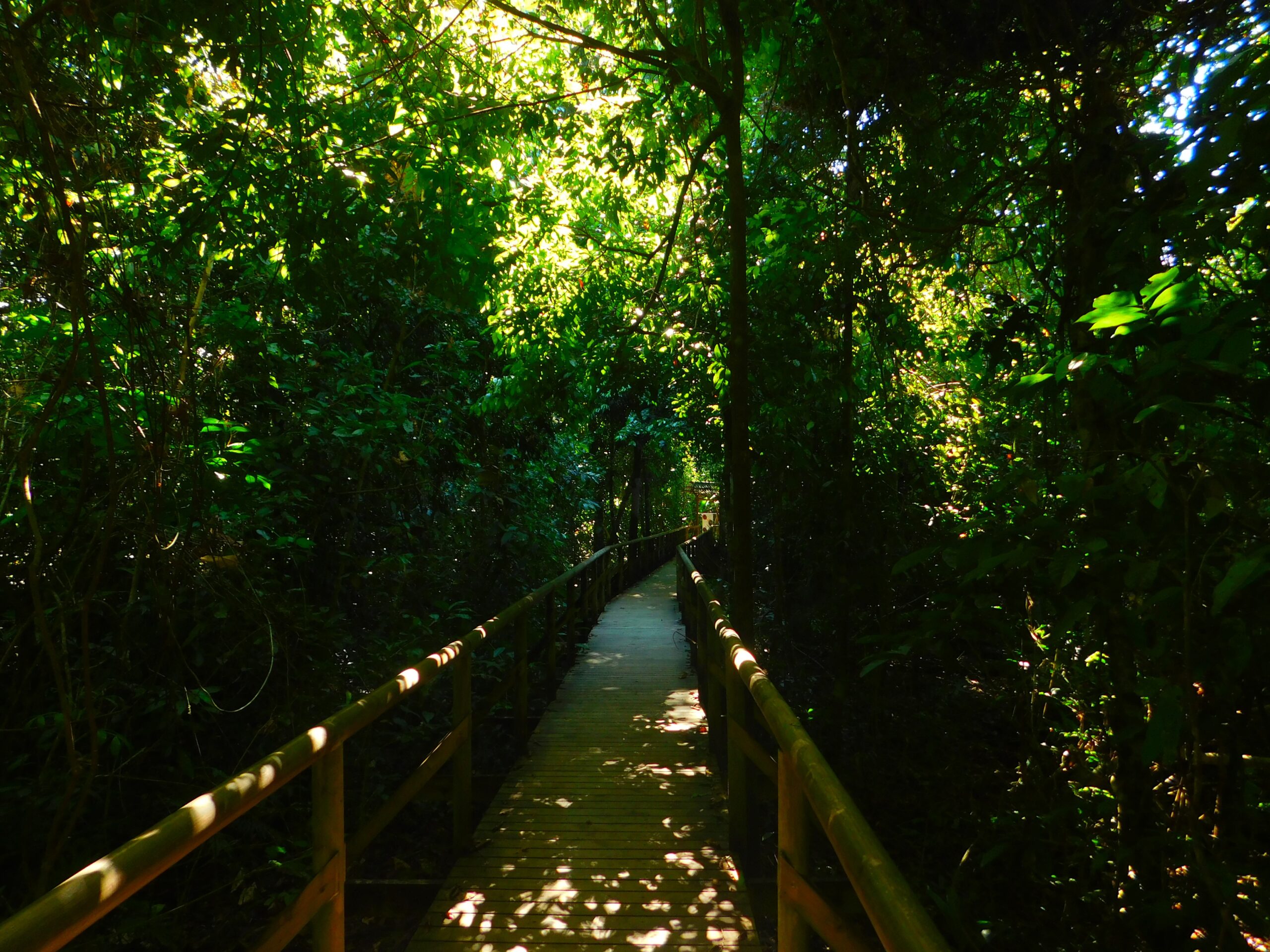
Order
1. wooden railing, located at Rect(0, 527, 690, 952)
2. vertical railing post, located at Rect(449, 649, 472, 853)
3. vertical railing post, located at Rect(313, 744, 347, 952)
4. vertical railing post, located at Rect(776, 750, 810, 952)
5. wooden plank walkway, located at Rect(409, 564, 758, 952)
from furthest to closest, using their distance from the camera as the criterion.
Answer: vertical railing post, located at Rect(449, 649, 472, 853), wooden plank walkway, located at Rect(409, 564, 758, 952), vertical railing post, located at Rect(313, 744, 347, 952), vertical railing post, located at Rect(776, 750, 810, 952), wooden railing, located at Rect(0, 527, 690, 952)

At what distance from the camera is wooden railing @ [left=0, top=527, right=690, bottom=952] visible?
3.71 ft

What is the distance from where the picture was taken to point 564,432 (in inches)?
421

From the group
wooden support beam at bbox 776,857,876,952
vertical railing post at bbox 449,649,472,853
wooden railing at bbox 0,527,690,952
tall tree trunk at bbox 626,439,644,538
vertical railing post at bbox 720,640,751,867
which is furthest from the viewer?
tall tree trunk at bbox 626,439,644,538

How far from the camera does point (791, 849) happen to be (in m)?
1.98

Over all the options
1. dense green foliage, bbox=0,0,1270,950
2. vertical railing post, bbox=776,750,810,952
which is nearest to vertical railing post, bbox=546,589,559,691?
dense green foliage, bbox=0,0,1270,950

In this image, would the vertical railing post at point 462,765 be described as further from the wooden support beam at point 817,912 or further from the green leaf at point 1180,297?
the green leaf at point 1180,297

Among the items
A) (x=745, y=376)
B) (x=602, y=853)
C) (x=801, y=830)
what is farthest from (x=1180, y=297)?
(x=602, y=853)

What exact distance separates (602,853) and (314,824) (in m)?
1.85

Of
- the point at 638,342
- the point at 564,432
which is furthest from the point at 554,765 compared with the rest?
the point at 564,432

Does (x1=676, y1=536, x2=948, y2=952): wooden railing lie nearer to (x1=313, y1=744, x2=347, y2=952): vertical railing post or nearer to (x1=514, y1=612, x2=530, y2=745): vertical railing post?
(x1=313, y1=744, x2=347, y2=952): vertical railing post

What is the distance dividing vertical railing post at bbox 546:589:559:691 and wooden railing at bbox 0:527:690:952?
5.10 ft

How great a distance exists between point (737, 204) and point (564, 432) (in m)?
7.26

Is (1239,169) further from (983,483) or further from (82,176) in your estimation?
(983,483)

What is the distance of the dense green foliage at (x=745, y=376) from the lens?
6.61ft
